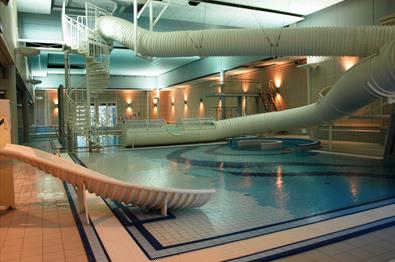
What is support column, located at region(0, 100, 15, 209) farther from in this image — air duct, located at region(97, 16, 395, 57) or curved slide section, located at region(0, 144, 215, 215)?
air duct, located at region(97, 16, 395, 57)

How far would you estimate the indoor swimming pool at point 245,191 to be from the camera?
2893 mm

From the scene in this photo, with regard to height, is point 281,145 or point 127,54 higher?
point 127,54

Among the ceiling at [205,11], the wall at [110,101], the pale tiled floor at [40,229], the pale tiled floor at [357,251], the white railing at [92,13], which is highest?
the ceiling at [205,11]

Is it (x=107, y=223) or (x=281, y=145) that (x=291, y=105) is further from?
(x=107, y=223)

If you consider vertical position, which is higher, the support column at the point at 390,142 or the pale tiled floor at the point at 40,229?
the support column at the point at 390,142

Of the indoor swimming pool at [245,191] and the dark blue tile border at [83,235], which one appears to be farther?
the indoor swimming pool at [245,191]

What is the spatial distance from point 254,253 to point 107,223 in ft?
4.83

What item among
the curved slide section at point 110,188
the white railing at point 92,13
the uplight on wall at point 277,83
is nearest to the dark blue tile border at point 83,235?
the curved slide section at point 110,188

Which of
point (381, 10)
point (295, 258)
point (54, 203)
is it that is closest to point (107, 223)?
point (54, 203)

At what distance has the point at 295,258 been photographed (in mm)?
2404

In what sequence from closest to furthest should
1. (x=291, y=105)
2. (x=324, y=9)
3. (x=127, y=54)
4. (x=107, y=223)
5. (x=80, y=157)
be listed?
(x=107, y=223) → (x=80, y=157) → (x=324, y=9) → (x=291, y=105) → (x=127, y=54)

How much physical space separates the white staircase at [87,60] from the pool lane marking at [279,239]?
25.2 ft

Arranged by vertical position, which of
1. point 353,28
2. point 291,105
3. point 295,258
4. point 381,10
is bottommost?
point 295,258

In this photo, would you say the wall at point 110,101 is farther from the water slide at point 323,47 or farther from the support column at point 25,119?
the water slide at point 323,47
